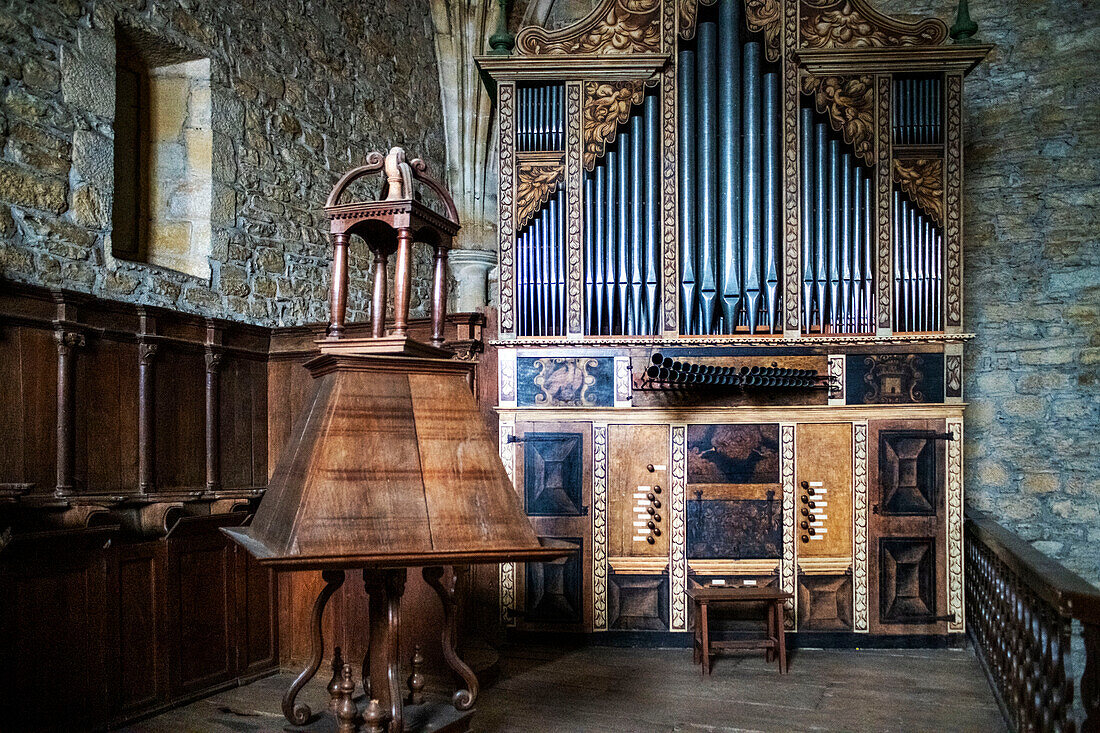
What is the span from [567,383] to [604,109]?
5.62 ft

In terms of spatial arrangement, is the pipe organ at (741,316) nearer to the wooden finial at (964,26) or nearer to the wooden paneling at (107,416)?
the wooden finial at (964,26)

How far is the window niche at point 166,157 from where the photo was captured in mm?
5613

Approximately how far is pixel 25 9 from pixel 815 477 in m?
4.89

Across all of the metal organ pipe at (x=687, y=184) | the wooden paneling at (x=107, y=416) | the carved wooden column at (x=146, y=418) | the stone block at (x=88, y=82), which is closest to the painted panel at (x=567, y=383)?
the metal organ pipe at (x=687, y=184)

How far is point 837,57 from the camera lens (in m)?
5.60

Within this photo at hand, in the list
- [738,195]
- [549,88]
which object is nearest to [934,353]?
[738,195]

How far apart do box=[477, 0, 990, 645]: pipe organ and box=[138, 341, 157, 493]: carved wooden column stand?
77.4 inches

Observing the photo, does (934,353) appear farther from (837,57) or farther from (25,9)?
(25,9)

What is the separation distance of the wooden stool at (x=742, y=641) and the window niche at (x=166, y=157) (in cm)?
352

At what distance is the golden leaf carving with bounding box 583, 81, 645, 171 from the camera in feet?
18.8

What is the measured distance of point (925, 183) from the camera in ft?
18.3

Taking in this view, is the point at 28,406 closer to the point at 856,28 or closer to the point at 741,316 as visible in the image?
the point at 741,316

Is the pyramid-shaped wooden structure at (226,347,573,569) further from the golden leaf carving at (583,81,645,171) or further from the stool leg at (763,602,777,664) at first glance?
the golden leaf carving at (583,81,645,171)

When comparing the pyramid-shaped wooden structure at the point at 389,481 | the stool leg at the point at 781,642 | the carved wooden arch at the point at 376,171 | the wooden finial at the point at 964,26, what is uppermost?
the wooden finial at the point at 964,26
